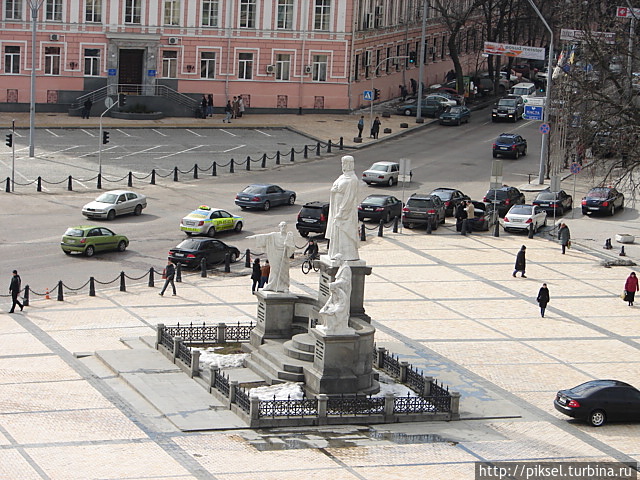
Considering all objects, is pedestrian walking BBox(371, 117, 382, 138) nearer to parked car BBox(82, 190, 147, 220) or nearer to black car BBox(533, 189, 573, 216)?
black car BBox(533, 189, 573, 216)

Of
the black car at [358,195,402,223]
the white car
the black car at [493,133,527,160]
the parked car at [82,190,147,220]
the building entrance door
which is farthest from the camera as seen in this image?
the building entrance door

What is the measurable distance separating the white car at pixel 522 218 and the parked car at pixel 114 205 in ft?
52.7

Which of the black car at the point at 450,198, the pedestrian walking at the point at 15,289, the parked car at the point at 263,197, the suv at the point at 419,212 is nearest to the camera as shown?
the pedestrian walking at the point at 15,289

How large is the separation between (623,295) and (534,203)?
49.5ft

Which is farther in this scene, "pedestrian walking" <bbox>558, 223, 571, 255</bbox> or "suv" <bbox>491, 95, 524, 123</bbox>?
"suv" <bbox>491, 95, 524, 123</bbox>

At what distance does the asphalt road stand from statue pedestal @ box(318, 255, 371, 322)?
45.7ft

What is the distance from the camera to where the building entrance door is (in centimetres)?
8231

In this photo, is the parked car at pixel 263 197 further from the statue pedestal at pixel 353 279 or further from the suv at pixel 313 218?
the statue pedestal at pixel 353 279

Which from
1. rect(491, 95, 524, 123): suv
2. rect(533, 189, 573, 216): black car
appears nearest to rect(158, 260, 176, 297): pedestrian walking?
rect(533, 189, 573, 216): black car

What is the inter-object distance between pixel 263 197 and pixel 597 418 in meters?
29.1

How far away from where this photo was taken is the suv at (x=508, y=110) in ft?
287

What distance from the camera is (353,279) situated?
33.3 m

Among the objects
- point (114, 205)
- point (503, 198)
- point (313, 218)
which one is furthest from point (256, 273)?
point (503, 198)

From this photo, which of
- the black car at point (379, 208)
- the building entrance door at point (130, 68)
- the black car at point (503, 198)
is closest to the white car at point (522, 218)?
the black car at point (503, 198)
